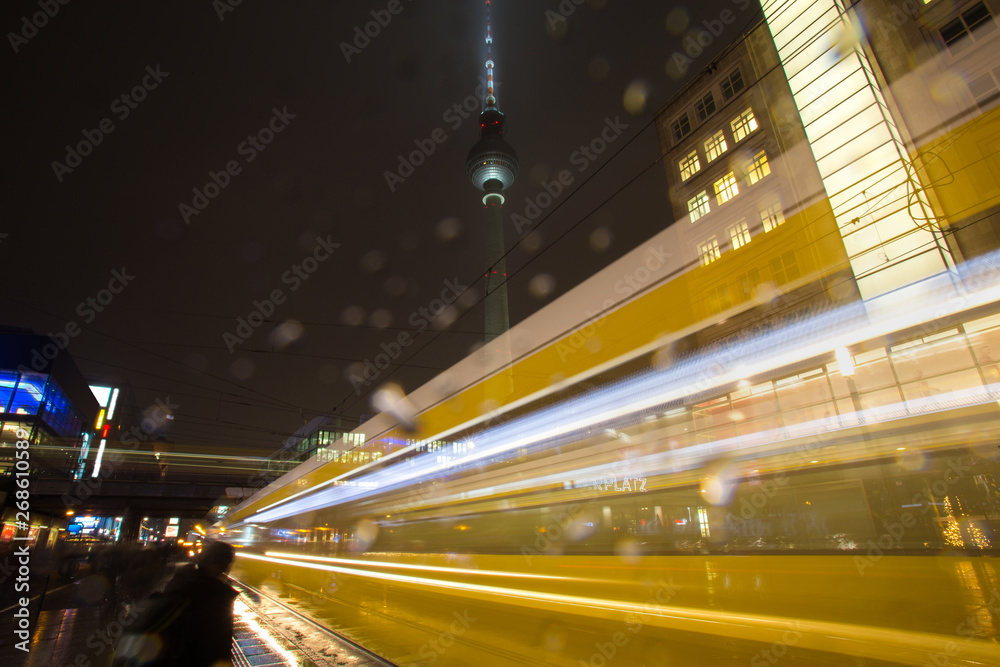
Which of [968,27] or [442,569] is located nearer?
[442,569]

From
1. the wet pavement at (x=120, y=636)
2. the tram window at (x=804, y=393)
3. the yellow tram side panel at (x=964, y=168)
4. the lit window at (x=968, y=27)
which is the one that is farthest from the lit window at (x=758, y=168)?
the wet pavement at (x=120, y=636)

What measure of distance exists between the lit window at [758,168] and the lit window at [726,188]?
2.12 ft

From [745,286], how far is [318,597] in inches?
532

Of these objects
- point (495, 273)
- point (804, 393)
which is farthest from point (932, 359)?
point (495, 273)

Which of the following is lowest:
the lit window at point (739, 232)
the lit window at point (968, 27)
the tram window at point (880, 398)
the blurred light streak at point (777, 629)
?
the blurred light streak at point (777, 629)

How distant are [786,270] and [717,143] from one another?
60.2 feet

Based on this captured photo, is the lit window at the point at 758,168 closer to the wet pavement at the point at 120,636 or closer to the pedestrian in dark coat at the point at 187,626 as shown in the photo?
the wet pavement at the point at 120,636

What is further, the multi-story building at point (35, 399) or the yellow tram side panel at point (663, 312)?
the multi-story building at point (35, 399)

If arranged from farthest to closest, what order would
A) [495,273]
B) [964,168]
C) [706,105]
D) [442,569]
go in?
[495,273], [706,105], [442,569], [964,168]

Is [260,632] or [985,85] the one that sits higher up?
[985,85]

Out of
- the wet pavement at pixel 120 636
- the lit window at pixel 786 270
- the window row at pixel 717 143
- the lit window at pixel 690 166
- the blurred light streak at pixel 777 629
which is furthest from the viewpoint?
the lit window at pixel 690 166

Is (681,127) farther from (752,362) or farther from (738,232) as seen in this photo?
(752,362)

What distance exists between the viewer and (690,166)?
71.1 feet

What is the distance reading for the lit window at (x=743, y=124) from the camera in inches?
761
